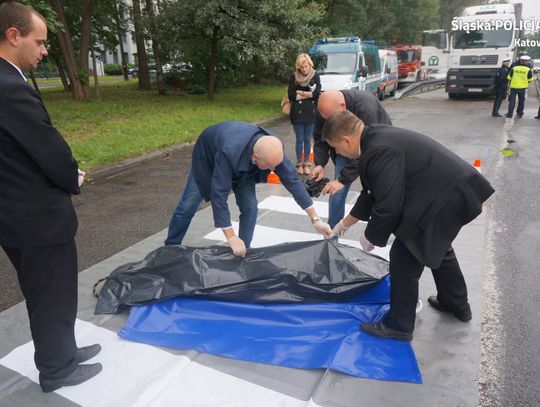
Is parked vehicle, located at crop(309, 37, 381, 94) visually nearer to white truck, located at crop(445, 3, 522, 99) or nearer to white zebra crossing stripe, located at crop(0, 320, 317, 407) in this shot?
white truck, located at crop(445, 3, 522, 99)

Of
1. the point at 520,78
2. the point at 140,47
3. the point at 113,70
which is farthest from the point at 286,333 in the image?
the point at 113,70

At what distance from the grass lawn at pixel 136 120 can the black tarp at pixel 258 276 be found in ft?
16.3

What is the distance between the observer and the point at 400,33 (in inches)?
1542

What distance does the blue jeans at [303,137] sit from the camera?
7230 mm

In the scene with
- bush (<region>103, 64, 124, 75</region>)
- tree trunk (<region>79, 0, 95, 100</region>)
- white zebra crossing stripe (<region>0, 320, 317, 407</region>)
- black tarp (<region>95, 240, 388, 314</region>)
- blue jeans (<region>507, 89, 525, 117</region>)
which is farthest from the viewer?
bush (<region>103, 64, 124, 75</region>)

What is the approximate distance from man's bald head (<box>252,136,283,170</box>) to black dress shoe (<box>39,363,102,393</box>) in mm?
1599

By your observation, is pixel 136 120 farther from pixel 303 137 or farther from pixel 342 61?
pixel 342 61

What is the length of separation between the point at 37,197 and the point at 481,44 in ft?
58.8

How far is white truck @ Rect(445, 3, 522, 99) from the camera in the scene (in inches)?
624

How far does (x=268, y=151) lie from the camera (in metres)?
2.76

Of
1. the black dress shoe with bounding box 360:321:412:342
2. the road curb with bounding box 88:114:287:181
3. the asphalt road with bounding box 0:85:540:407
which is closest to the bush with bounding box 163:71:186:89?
the asphalt road with bounding box 0:85:540:407

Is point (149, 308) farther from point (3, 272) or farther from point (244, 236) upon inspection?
point (3, 272)

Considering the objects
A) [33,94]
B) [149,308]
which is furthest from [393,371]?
[33,94]

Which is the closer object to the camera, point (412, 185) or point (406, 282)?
point (412, 185)
